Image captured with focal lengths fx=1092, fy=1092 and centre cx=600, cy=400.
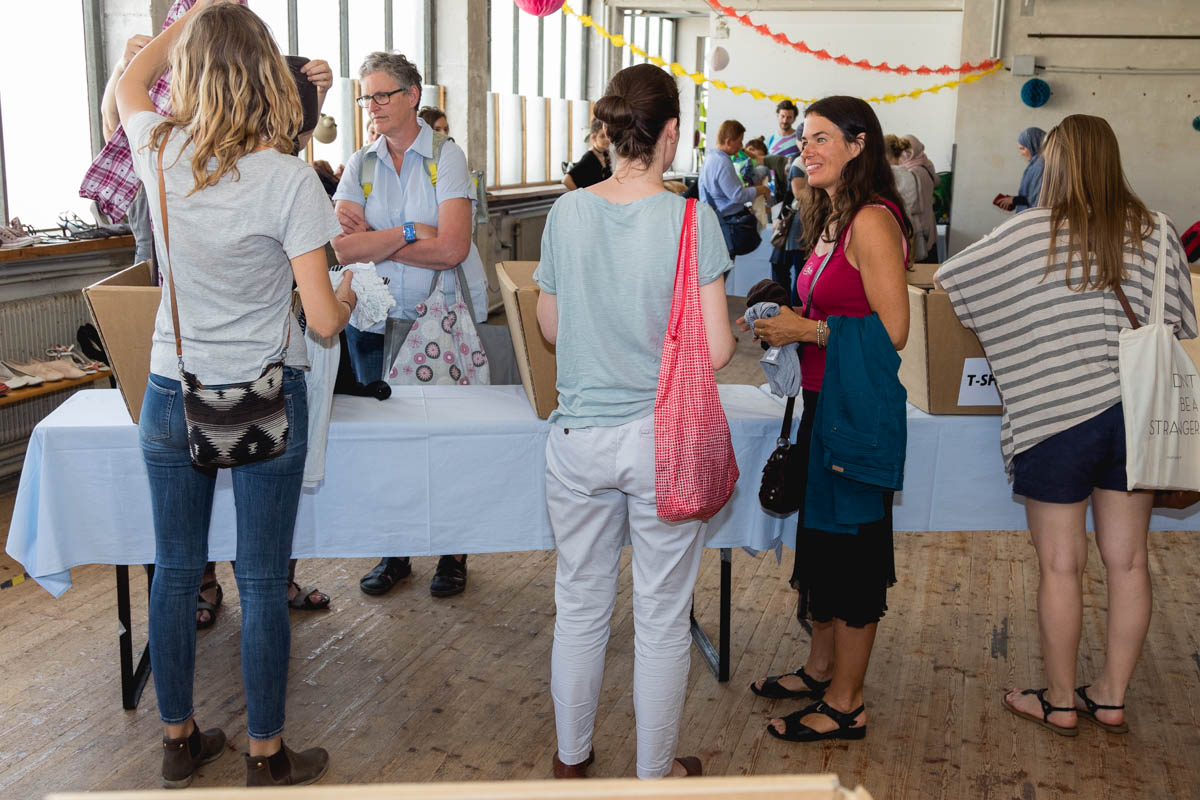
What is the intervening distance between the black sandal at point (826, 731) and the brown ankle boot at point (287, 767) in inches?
38.2

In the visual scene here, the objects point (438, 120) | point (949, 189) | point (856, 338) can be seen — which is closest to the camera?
point (856, 338)

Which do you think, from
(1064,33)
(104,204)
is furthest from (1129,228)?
(1064,33)

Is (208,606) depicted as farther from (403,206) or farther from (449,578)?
(403,206)

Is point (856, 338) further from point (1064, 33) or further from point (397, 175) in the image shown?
point (1064, 33)

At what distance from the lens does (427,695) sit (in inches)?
101

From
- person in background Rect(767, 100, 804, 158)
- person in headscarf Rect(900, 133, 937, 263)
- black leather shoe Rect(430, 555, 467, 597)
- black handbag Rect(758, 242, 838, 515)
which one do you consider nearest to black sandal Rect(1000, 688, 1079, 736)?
black handbag Rect(758, 242, 838, 515)

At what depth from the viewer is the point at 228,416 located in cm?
178

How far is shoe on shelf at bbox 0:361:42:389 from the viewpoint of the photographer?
12.3 feet

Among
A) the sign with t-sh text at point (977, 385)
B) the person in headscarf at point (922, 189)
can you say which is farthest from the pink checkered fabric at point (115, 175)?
the person in headscarf at point (922, 189)

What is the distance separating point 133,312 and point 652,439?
1.04 meters

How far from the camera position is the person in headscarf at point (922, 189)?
6836mm

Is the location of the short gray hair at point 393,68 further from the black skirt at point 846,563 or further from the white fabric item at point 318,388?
the black skirt at point 846,563

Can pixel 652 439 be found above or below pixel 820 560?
above

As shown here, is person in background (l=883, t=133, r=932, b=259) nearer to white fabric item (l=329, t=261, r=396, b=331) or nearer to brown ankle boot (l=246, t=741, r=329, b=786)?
white fabric item (l=329, t=261, r=396, b=331)
